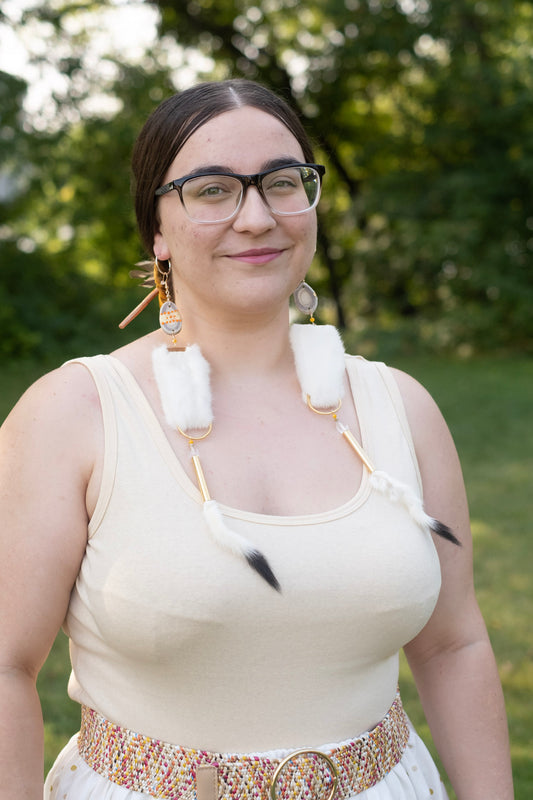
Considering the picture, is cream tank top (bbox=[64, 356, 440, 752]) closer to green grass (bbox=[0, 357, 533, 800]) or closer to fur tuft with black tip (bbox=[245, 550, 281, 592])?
fur tuft with black tip (bbox=[245, 550, 281, 592])

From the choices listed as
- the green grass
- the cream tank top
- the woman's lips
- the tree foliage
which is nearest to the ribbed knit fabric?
the cream tank top

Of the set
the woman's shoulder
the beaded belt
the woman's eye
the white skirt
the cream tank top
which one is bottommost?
the white skirt

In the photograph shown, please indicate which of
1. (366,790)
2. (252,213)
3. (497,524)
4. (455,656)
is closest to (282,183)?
(252,213)

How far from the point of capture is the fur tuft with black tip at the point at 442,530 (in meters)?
1.61

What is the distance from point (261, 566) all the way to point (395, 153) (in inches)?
657

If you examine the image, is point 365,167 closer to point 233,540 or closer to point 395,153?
point 395,153

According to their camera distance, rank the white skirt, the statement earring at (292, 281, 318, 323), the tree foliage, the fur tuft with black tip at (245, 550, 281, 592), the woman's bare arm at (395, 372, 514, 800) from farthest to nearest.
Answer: the tree foliage < the statement earring at (292, 281, 318, 323) < the woman's bare arm at (395, 372, 514, 800) < the white skirt < the fur tuft with black tip at (245, 550, 281, 592)

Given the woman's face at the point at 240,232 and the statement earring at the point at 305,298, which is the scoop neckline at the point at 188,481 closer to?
the woman's face at the point at 240,232

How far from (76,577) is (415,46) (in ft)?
50.9

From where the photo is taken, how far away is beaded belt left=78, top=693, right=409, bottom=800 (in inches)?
58.6

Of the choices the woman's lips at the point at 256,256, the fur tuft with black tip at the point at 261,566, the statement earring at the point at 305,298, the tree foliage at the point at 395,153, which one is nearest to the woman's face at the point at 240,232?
the woman's lips at the point at 256,256

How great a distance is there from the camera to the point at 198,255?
1628mm

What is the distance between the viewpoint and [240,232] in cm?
161

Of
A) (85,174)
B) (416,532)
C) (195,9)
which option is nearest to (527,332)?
(85,174)
